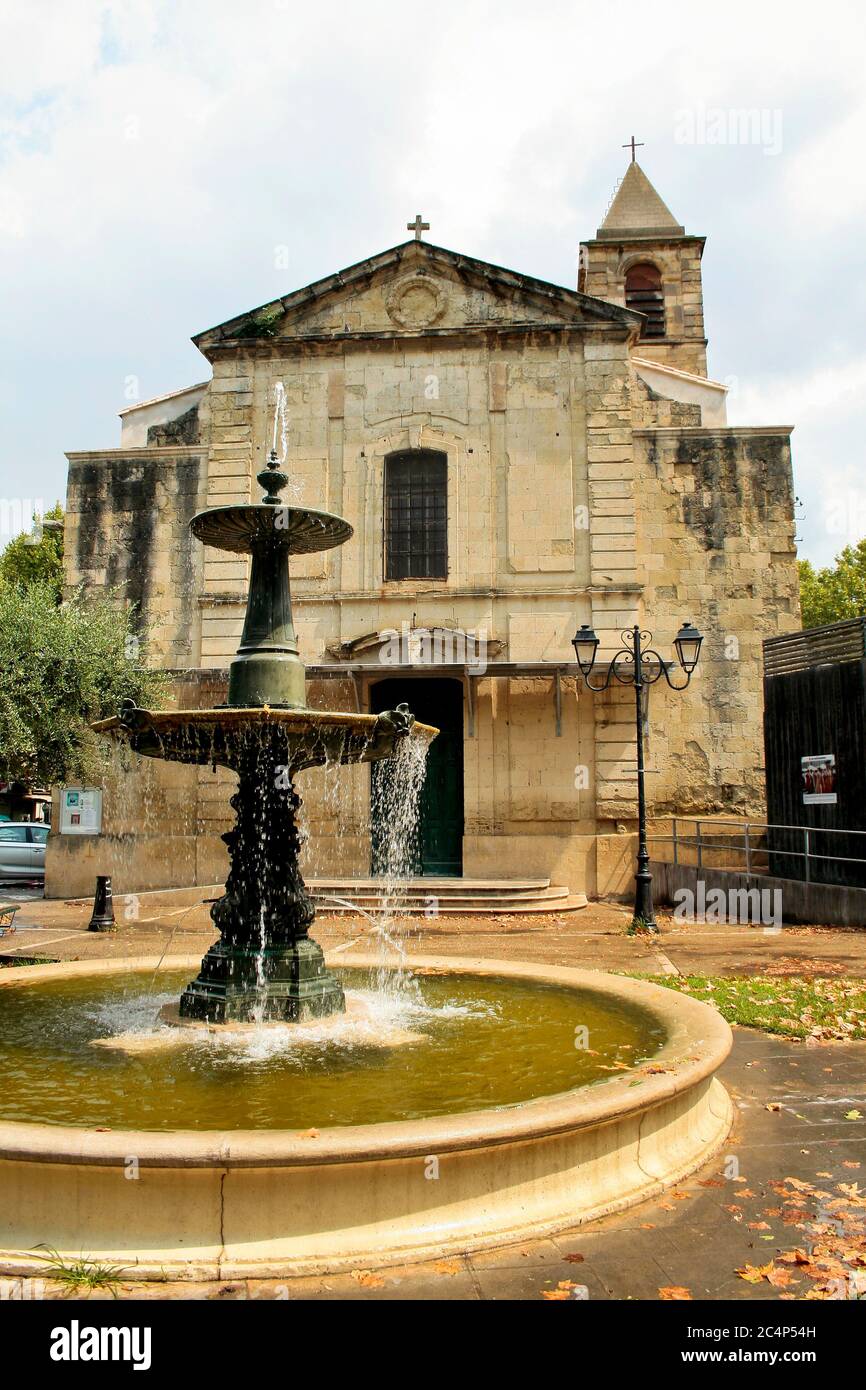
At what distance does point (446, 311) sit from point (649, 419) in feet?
14.8

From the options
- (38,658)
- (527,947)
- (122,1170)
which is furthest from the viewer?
(38,658)

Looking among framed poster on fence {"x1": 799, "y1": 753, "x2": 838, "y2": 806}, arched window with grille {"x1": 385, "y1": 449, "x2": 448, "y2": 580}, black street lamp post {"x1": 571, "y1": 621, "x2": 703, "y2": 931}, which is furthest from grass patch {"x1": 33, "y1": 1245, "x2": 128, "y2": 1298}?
arched window with grille {"x1": 385, "y1": 449, "x2": 448, "y2": 580}

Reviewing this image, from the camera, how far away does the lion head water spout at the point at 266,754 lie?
6523 mm

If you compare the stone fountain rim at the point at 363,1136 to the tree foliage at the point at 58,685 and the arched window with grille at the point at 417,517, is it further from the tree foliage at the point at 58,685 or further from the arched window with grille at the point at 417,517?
the arched window with grille at the point at 417,517

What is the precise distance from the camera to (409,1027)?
22.1 ft

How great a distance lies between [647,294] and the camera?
3153cm

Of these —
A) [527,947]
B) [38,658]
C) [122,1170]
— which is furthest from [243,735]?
[38,658]

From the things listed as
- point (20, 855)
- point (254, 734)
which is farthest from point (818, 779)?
point (20, 855)

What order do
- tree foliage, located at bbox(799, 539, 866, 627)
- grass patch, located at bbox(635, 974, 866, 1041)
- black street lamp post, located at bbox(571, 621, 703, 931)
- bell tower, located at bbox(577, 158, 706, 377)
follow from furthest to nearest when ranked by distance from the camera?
tree foliage, located at bbox(799, 539, 866, 627), bell tower, located at bbox(577, 158, 706, 377), black street lamp post, located at bbox(571, 621, 703, 931), grass patch, located at bbox(635, 974, 866, 1041)

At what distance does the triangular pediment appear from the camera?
1997cm

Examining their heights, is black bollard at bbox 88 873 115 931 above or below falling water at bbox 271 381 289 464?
below

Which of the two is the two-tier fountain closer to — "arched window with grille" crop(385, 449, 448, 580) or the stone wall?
"arched window with grille" crop(385, 449, 448, 580)

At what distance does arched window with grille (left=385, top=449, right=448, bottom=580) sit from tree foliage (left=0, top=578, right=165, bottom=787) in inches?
203

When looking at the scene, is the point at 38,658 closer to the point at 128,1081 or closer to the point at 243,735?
the point at 243,735
